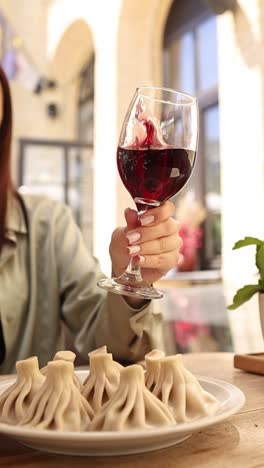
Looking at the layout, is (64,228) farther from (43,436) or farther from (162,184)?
(43,436)

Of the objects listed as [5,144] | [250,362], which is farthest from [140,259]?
[5,144]

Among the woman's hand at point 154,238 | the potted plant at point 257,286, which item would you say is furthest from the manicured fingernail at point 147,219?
the potted plant at point 257,286

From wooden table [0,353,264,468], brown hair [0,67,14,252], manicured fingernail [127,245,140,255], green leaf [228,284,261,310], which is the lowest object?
wooden table [0,353,264,468]

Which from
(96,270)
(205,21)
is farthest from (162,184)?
(205,21)

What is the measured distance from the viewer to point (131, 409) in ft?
1.42

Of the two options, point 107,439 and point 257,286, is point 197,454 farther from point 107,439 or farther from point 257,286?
point 257,286

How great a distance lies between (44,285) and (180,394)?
0.81m

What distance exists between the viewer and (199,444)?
450mm

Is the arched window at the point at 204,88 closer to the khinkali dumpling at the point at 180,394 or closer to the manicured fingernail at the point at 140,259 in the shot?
the manicured fingernail at the point at 140,259

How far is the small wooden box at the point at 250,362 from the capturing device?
0.80 metres

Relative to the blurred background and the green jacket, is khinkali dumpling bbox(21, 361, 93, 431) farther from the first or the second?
the blurred background

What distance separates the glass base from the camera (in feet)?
2.27

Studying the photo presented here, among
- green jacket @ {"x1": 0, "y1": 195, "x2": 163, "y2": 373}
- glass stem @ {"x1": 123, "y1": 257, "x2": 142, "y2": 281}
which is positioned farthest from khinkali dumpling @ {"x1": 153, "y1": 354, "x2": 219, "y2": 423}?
green jacket @ {"x1": 0, "y1": 195, "x2": 163, "y2": 373}

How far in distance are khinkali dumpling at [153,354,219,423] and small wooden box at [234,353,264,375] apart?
34 centimetres
